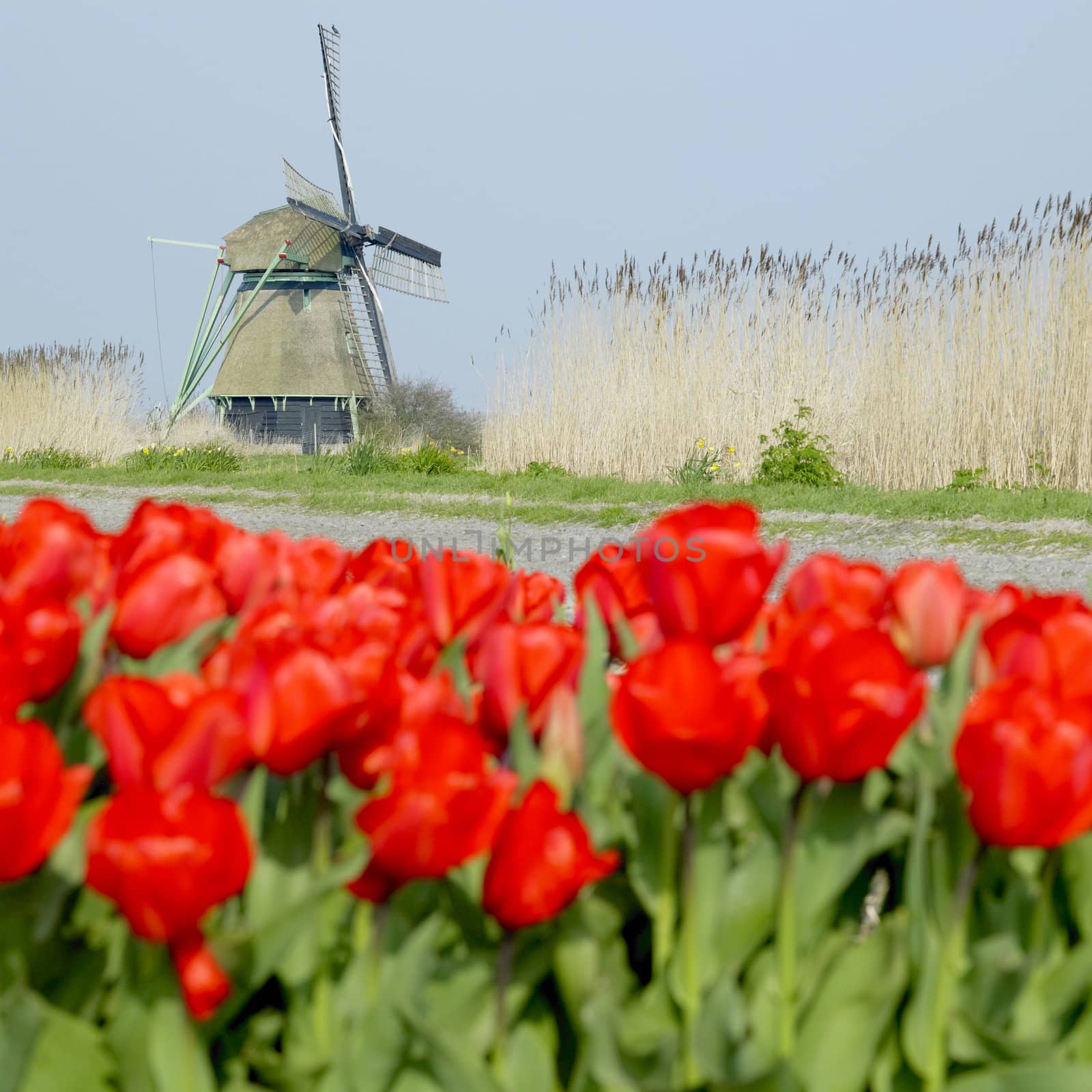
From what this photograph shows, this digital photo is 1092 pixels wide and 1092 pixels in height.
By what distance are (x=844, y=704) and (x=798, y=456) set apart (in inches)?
364

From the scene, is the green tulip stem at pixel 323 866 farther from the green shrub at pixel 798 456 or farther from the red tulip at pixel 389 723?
the green shrub at pixel 798 456

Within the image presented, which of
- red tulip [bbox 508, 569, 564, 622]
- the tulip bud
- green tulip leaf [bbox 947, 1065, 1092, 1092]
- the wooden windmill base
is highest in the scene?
the wooden windmill base

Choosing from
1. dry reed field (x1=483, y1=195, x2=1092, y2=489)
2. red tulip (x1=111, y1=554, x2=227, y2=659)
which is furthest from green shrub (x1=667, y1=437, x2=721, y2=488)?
red tulip (x1=111, y1=554, x2=227, y2=659)

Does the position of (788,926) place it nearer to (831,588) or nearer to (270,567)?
(831,588)

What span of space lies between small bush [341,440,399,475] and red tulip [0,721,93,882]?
1302 centimetres

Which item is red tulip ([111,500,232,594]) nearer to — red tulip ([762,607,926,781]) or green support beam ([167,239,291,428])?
red tulip ([762,607,926,781])

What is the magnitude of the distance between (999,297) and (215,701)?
9.23 metres

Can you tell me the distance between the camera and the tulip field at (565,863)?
1.72 feet

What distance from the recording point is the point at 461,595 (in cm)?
83

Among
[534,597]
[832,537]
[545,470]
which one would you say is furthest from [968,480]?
[534,597]

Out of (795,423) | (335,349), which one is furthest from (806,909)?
(335,349)

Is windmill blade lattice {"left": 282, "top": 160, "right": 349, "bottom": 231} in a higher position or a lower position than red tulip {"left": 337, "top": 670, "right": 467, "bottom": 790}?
higher

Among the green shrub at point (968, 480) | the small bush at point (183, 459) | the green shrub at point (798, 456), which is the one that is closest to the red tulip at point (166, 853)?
the green shrub at point (968, 480)

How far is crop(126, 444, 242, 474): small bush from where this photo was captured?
1455 centimetres
